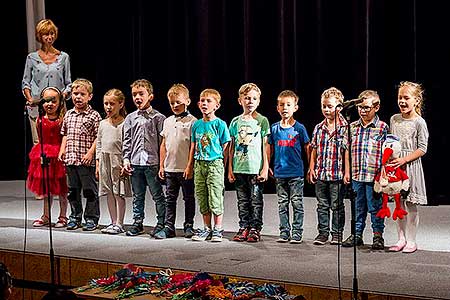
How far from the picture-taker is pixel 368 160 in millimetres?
4844

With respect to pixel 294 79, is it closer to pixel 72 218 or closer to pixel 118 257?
pixel 72 218

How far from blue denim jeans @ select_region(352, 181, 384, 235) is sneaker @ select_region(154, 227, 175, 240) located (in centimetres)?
125

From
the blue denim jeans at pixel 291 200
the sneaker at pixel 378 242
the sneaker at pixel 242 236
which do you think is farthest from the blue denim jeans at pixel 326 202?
Result: the sneaker at pixel 242 236

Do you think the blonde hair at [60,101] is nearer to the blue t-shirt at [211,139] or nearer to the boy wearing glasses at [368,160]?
the blue t-shirt at [211,139]

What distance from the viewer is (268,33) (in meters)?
7.27

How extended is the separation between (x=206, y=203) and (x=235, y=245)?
346 millimetres

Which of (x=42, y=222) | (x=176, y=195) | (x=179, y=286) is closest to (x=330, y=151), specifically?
(x=176, y=195)

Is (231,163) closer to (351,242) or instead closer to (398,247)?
(351,242)

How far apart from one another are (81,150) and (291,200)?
1.57 metres

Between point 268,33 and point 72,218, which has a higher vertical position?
point 268,33

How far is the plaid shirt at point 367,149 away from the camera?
4.83 metres

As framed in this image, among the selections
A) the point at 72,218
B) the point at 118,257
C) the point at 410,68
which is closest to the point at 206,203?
the point at 118,257

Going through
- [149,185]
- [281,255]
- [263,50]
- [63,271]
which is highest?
[263,50]

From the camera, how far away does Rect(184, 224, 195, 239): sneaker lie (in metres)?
5.36
